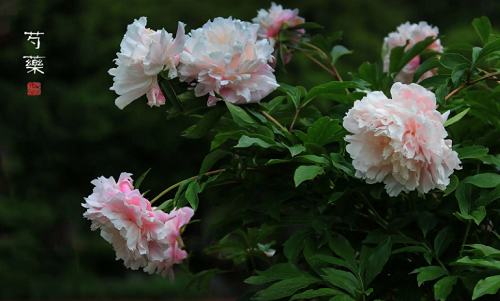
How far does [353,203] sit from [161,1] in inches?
155

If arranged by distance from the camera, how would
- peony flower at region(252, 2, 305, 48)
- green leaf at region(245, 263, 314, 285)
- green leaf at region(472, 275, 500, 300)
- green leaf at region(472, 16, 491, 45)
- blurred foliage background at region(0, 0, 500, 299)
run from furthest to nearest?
blurred foliage background at region(0, 0, 500, 299)
peony flower at region(252, 2, 305, 48)
green leaf at region(472, 16, 491, 45)
green leaf at region(245, 263, 314, 285)
green leaf at region(472, 275, 500, 300)

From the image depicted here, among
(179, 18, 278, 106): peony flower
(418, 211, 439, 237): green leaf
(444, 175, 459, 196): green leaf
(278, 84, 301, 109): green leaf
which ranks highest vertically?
(179, 18, 278, 106): peony flower

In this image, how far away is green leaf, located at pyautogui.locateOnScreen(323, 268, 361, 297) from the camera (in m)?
0.55

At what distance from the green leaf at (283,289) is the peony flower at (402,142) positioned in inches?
4.7

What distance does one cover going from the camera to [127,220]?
0.58 meters

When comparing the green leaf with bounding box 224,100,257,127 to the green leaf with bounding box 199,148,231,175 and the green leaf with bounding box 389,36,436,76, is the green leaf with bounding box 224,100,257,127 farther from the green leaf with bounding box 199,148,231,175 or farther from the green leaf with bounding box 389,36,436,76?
the green leaf with bounding box 389,36,436,76

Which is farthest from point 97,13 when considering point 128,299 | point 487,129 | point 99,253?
point 487,129

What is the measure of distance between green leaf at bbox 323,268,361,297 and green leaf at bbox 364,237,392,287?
2 cm

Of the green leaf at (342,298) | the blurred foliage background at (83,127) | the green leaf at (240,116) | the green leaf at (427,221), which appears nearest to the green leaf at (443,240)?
the green leaf at (427,221)

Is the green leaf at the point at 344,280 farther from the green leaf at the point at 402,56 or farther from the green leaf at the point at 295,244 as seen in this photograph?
the green leaf at the point at 402,56

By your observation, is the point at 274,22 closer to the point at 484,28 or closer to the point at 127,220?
the point at 484,28

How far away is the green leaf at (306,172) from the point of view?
53cm

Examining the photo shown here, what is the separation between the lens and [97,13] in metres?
4.34

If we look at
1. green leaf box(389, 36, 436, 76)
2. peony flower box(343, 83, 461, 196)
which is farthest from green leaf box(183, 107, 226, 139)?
green leaf box(389, 36, 436, 76)
